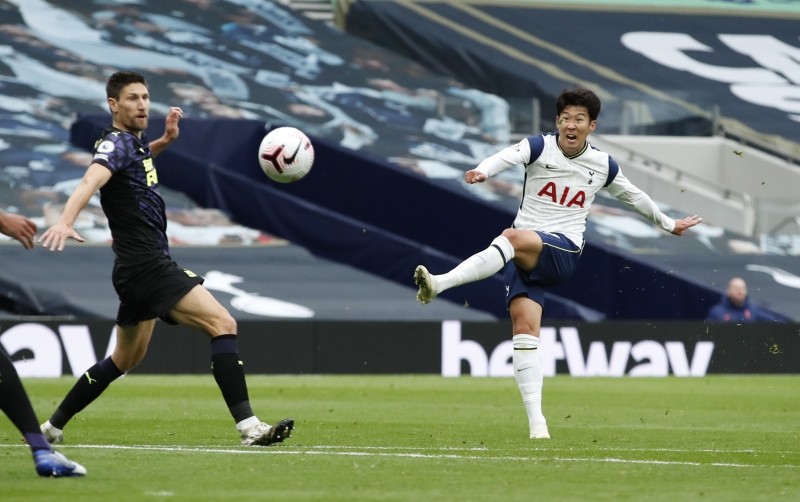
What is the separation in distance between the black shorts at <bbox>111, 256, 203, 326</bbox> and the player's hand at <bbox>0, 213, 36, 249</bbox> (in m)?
1.75

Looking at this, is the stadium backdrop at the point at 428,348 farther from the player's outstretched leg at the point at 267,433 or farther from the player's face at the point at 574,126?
the player's outstretched leg at the point at 267,433

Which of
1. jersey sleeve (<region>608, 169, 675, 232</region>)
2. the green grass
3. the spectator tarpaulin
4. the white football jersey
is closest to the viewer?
the green grass

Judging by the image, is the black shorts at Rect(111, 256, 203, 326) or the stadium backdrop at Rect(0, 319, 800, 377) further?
the stadium backdrop at Rect(0, 319, 800, 377)

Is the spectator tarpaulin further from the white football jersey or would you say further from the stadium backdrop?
the white football jersey

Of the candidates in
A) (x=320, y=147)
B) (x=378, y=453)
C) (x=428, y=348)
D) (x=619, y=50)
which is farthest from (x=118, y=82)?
(x=619, y=50)

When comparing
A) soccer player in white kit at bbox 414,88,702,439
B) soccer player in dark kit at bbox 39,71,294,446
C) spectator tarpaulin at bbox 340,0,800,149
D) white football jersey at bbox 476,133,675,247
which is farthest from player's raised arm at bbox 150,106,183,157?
spectator tarpaulin at bbox 340,0,800,149

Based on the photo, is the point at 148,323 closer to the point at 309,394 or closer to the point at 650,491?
the point at 650,491

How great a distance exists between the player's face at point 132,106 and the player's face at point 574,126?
2.75 metres

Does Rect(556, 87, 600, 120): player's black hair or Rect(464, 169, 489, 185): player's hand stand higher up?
Rect(556, 87, 600, 120): player's black hair

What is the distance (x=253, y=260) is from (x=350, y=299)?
6.22ft

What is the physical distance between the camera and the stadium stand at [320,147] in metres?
23.7

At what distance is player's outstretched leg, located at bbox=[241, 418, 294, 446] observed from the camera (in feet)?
28.0

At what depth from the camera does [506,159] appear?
9875 mm

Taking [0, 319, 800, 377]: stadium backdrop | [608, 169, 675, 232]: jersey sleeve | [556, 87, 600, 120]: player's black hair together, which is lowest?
[0, 319, 800, 377]: stadium backdrop
